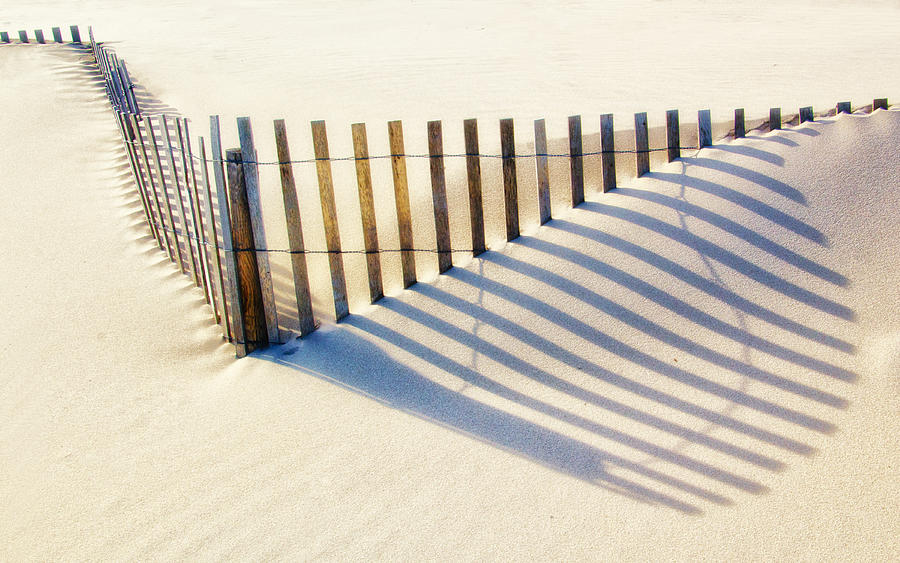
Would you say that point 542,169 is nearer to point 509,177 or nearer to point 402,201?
point 509,177

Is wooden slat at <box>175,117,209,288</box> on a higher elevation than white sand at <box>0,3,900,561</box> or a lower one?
higher

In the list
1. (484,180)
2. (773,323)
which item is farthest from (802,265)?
(484,180)

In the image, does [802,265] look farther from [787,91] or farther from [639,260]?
[787,91]

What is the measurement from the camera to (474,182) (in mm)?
4281

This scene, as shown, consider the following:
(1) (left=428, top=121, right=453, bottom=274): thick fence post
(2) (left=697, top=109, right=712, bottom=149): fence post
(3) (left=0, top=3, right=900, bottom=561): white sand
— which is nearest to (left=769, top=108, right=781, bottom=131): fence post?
(3) (left=0, top=3, right=900, bottom=561): white sand


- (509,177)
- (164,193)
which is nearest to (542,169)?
(509,177)

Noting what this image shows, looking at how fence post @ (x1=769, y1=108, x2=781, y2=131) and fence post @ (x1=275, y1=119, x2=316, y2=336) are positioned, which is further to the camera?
fence post @ (x1=769, y1=108, x2=781, y2=131)

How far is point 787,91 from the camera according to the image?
690 cm

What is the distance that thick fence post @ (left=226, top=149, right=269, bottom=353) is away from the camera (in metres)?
3.86

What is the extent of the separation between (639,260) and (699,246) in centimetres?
37

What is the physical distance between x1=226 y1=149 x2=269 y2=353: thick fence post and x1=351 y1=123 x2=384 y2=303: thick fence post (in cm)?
62

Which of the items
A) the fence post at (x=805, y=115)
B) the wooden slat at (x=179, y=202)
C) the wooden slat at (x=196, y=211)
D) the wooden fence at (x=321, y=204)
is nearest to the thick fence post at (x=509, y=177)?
the wooden fence at (x=321, y=204)

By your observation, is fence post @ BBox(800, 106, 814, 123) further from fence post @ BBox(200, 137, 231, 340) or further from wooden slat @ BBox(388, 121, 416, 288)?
fence post @ BBox(200, 137, 231, 340)

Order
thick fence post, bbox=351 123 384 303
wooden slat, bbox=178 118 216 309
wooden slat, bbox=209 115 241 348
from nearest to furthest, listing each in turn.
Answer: wooden slat, bbox=209 115 241 348
thick fence post, bbox=351 123 384 303
wooden slat, bbox=178 118 216 309
